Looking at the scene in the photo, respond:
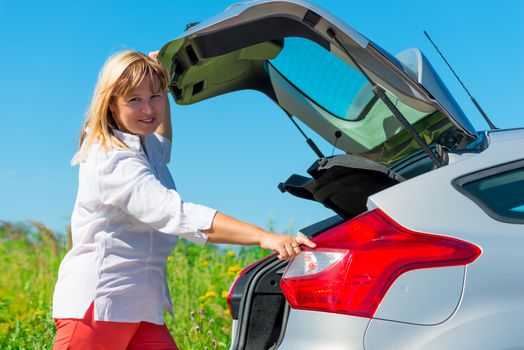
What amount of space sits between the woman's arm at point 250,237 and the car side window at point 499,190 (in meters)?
0.51

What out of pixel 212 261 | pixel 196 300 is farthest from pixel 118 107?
pixel 212 261

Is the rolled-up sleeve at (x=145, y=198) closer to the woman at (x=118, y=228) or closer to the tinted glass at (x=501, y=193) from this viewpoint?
the woman at (x=118, y=228)

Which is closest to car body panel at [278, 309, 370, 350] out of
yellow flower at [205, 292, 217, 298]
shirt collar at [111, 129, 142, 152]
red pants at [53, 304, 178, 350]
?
red pants at [53, 304, 178, 350]

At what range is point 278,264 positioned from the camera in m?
3.01

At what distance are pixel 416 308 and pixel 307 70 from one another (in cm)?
133

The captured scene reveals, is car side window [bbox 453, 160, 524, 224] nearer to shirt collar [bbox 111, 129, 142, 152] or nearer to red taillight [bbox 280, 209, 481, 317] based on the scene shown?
red taillight [bbox 280, 209, 481, 317]

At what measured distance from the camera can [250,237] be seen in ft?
7.68

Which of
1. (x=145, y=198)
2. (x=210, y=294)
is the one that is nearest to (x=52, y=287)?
(x=210, y=294)

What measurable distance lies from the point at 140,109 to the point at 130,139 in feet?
0.38

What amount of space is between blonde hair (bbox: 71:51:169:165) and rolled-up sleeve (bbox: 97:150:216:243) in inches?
3.3

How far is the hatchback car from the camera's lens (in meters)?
2.19

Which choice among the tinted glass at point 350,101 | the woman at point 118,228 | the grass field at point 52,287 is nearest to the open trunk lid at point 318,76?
the tinted glass at point 350,101

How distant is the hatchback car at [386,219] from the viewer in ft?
7.18

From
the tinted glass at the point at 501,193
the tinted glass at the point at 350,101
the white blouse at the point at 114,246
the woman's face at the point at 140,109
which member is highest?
the tinted glass at the point at 350,101
